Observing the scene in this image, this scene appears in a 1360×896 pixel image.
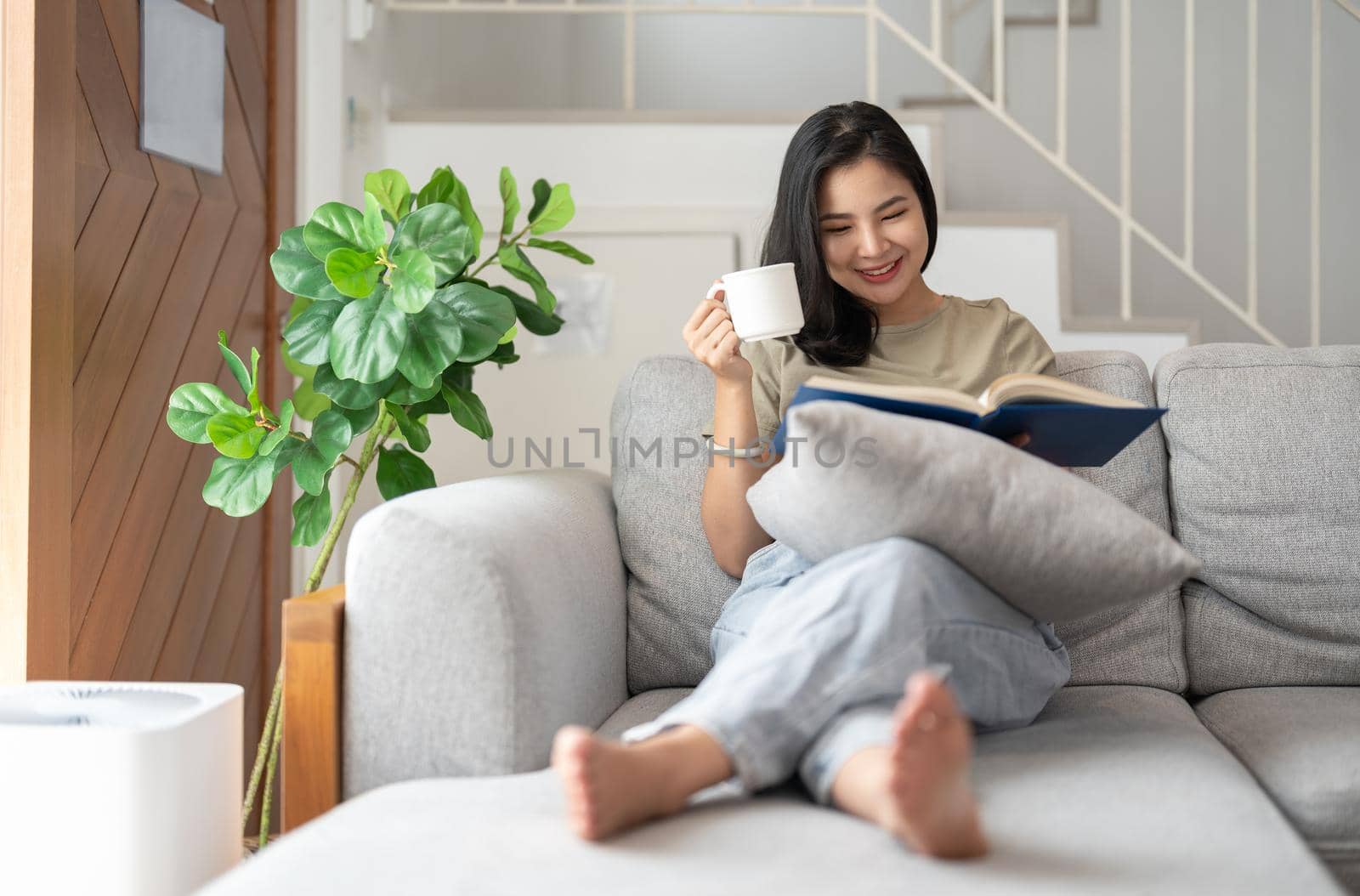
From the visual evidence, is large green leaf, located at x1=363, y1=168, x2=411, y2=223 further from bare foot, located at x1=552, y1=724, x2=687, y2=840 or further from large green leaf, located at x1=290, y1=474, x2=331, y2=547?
bare foot, located at x1=552, y1=724, x2=687, y2=840

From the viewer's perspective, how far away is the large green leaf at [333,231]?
1623mm

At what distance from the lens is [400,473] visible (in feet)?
6.07

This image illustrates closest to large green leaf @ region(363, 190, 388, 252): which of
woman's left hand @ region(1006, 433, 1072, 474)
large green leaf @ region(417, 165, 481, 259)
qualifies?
large green leaf @ region(417, 165, 481, 259)

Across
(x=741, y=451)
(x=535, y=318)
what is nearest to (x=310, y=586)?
(x=535, y=318)

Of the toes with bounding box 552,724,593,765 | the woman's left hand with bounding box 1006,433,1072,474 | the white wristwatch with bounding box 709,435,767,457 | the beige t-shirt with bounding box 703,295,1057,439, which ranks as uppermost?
the beige t-shirt with bounding box 703,295,1057,439

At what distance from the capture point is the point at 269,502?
2.38 metres

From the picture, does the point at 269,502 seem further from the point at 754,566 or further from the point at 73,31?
the point at 754,566

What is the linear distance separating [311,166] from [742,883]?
2.08m

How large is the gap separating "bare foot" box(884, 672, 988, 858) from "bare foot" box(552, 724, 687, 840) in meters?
0.19

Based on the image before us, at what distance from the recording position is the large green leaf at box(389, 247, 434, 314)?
1.54 metres

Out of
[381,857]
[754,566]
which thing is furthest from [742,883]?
[754,566]

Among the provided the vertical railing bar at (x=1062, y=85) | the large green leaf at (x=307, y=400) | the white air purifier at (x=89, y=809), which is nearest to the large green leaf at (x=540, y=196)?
the large green leaf at (x=307, y=400)

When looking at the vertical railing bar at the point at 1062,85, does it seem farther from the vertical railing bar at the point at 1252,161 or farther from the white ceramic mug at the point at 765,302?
the white ceramic mug at the point at 765,302

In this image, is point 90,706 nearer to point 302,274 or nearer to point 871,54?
point 302,274
